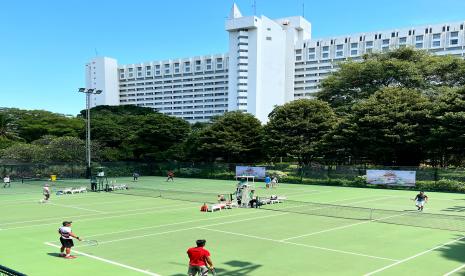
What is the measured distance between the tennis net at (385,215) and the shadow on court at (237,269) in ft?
38.5

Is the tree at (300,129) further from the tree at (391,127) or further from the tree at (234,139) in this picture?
the tree at (391,127)

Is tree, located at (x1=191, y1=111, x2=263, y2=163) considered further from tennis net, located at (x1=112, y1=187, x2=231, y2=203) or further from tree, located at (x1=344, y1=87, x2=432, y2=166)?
tennis net, located at (x1=112, y1=187, x2=231, y2=203)

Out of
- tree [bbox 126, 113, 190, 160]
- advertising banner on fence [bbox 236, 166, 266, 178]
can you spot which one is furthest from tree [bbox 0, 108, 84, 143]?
advertising banner on fence [bbox 236, 166, 266, 178]

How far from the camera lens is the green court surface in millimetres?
14695

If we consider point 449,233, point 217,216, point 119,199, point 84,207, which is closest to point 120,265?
point 217,216

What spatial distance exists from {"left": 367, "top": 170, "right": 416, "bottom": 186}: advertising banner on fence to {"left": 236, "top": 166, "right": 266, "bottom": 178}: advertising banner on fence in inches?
571

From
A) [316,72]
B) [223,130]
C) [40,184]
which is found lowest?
[40,184]

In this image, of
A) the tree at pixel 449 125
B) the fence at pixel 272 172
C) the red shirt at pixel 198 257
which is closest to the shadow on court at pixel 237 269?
the red shirt at pixel 198 257

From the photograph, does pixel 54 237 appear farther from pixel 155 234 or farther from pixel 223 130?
pixel 223 130

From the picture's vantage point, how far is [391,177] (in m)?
47.8

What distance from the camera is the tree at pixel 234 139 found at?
65.4 metres

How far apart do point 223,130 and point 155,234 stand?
46762mm

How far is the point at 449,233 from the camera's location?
2078 centimetres

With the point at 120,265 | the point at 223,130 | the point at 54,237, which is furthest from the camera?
the point at 223,130
